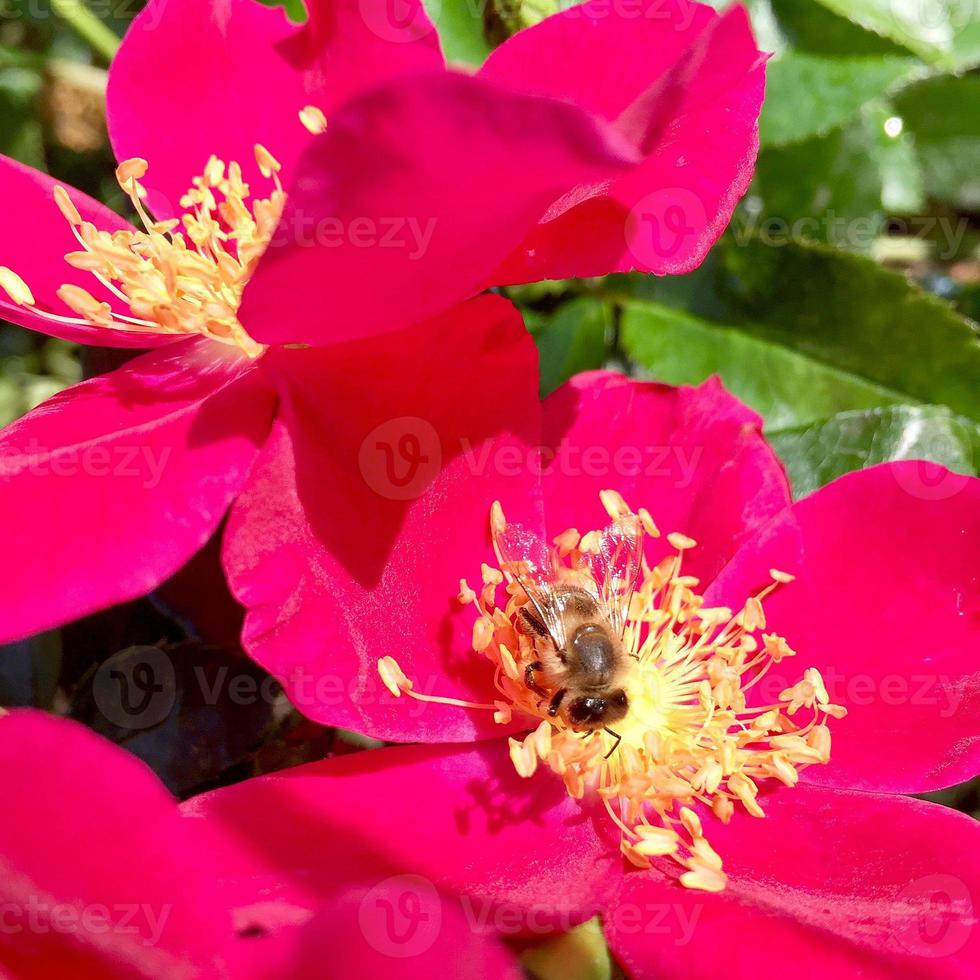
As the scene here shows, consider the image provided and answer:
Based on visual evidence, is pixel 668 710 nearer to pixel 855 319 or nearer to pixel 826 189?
pixel 855 319

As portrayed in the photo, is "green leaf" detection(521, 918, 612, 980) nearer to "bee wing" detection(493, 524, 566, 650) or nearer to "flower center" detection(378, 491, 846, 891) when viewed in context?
"flower center" detection(378, 491, 846, 891)

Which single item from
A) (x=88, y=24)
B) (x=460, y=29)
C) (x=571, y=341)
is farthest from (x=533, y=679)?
(x=88, y=24)

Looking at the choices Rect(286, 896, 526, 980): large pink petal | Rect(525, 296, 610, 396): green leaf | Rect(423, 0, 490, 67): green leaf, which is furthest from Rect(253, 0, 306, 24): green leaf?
Rect(286, 896, 526, 980): large pink petal

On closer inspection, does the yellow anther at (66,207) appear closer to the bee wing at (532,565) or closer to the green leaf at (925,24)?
the bee wing at (532,565)

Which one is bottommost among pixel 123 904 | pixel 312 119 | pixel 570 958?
pixel 570 958

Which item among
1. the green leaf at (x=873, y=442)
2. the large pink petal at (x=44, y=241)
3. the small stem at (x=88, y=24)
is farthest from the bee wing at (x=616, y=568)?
the small stem at (x=88, y=24)

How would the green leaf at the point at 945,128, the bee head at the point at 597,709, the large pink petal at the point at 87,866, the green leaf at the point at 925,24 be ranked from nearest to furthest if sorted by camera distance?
the large pink petal at the point at 87,866 < the bee head at the point at 597,709 < the green leaf at the point at 925,24 < the green leaf at the point at 945,128
